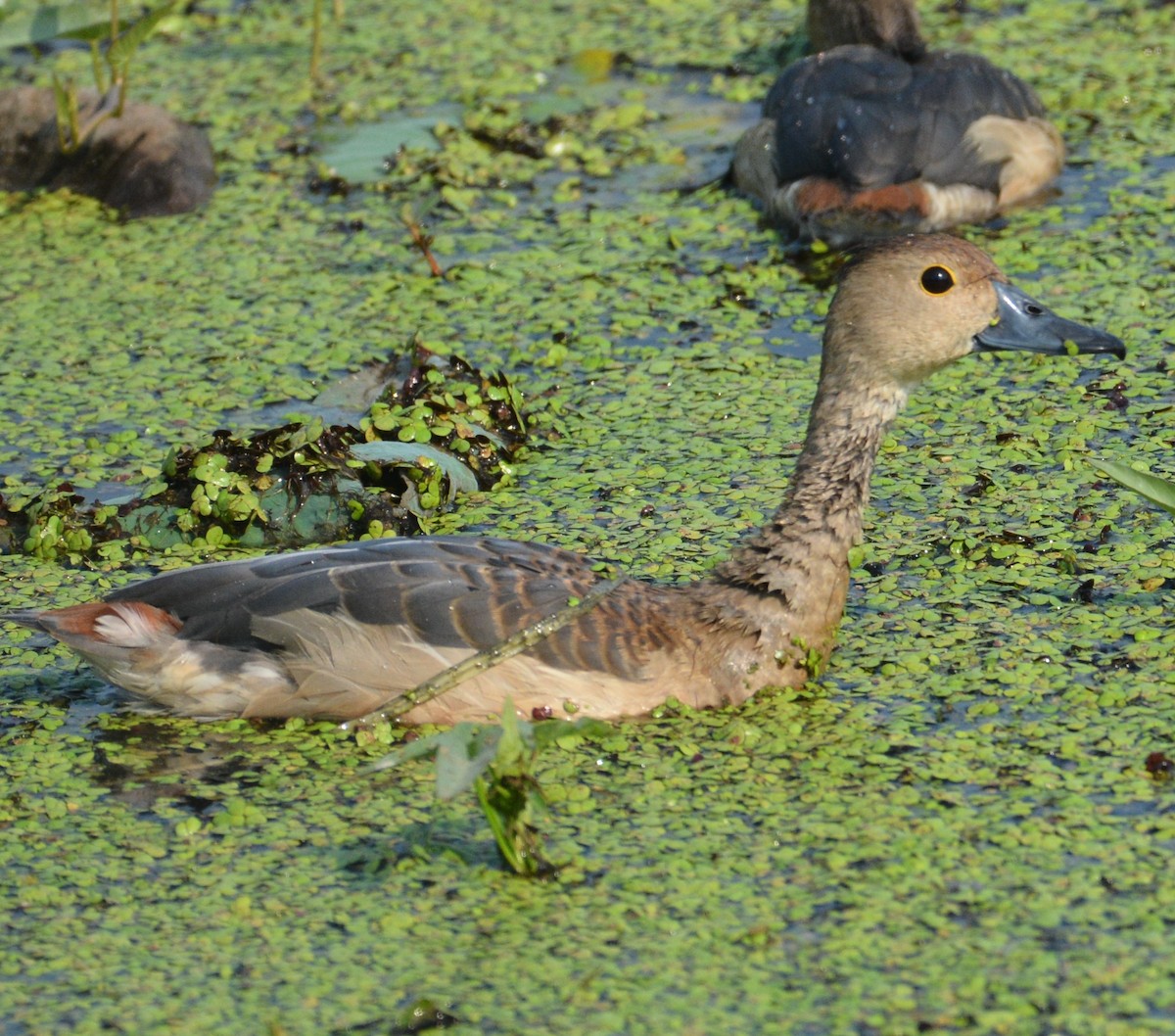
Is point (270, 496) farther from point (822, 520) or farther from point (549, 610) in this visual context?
point (822, 520)

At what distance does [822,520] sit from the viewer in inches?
198

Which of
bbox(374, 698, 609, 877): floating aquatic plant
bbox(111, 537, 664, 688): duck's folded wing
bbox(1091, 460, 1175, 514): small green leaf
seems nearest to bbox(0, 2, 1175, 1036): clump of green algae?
bbox(374, 698, 609, 877): floating aquatic plant

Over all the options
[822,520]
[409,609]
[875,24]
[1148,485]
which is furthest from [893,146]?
[409,609]

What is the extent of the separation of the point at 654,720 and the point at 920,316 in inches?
53.8

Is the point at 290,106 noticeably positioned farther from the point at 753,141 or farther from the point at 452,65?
the point at 753,141

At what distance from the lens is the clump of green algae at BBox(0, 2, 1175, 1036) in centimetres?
388

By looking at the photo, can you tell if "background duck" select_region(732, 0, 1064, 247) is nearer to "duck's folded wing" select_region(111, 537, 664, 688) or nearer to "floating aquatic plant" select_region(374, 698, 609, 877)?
"duck's folded wing" select_region(111, 537, 664, 688)

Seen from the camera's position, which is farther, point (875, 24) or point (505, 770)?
point (875, 24)

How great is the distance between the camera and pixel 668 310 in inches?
307

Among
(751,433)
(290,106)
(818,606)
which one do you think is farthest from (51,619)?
(290,106)

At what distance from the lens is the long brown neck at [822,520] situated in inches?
197

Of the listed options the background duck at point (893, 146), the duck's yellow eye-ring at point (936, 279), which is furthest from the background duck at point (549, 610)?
the background duck at point (893, 146)

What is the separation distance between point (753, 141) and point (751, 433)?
8.14ft

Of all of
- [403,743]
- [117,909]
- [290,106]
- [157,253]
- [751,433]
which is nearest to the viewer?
[117,909]
